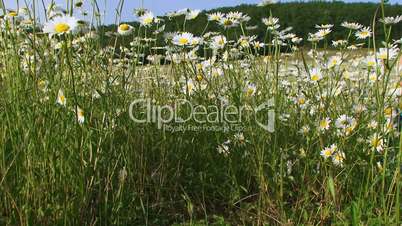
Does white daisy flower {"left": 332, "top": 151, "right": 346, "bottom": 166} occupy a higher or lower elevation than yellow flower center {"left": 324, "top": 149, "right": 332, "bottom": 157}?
lower

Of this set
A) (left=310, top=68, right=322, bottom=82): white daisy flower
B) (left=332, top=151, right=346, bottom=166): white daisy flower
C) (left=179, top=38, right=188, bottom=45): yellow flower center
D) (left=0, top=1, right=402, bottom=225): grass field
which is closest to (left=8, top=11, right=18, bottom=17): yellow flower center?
(left=0, top=1, right=402, bottom=225): grass field

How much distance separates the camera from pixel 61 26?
4.89 feet

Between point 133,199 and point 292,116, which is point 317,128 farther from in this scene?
point 133,199

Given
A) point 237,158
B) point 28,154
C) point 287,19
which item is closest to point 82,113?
point 28,154

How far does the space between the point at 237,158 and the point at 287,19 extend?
9183 mm

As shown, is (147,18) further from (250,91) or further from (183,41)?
(250,91)

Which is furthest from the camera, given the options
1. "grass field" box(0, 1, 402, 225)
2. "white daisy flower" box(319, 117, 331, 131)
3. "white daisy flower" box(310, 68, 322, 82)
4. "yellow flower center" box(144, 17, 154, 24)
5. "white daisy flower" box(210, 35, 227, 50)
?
"white daisy flower" box(210, 35, 227, 50)

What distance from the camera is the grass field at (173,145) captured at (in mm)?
1590

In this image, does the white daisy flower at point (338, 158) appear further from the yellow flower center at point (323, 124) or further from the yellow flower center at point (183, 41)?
the yellow flower center at point (183, 41)

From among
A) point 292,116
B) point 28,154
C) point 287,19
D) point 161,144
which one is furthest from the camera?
point 287,19

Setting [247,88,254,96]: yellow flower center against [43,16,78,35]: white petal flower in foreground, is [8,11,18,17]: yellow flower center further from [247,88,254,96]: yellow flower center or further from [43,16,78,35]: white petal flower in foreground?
[247,88,254,96]: yellow flower center

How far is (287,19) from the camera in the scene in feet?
35.8

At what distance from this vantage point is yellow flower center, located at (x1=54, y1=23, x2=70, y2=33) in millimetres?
Result: 1463

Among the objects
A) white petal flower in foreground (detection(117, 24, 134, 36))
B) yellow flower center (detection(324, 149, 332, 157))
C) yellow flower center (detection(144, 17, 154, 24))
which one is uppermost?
yellow flower center (detection(144, 17, 154, 24))
